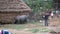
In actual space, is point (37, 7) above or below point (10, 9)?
below

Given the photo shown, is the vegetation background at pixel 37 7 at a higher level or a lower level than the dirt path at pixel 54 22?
higher

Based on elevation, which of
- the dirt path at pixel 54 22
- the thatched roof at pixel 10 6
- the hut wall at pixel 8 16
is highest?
the thatched roof at pixel 10 6

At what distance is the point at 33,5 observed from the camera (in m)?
7.73

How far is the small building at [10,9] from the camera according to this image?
6.45 m

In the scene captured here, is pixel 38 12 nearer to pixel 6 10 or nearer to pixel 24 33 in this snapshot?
pixel 6 10

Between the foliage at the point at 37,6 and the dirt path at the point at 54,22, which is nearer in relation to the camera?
the dirt path at the point at 54,22

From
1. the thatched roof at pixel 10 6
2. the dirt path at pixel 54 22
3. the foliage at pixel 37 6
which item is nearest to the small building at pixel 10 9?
the thatched roof at pixel 10 6

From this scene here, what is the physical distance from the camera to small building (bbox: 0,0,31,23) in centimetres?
645

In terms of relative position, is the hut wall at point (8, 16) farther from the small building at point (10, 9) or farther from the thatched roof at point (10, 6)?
the thatched roof at point (10, 6)

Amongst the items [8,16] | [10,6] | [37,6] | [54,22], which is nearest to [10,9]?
[10,6]

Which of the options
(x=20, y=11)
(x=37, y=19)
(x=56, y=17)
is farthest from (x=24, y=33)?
(x=56, y=17)

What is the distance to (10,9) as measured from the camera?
21.2 ft

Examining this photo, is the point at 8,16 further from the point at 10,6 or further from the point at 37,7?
the point at 37,7

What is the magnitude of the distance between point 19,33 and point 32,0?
10.9ft
